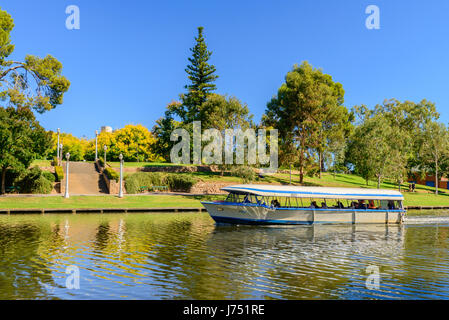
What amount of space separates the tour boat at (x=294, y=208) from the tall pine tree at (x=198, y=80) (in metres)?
51.9

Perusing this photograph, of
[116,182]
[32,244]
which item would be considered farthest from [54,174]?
[32,244]

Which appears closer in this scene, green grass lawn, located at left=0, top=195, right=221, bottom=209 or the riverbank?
the riverbank

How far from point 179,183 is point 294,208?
2610 centimetres

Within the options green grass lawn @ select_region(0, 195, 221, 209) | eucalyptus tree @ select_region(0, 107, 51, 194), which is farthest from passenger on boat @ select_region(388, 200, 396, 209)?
eucalyptus tree @ select_region(0, 107, 51, 194)

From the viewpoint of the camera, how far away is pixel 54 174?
1999 inches

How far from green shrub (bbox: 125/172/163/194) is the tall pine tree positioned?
2916cm

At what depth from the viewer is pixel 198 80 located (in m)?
84.1

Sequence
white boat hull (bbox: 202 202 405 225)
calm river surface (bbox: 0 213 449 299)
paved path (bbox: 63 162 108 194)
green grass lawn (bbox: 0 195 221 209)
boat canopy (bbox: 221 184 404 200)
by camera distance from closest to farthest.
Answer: calm river surface (bbox: 0 213 449 299) → white boat hull (bbox: 202 202 405 225) → boat canopy (bbox: 221 184 404 200) → green grass lawn (bbox: 0 195 221 209) → paved path (bbox: 63 162 108 194)

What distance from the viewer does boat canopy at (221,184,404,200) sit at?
2994 centimetres

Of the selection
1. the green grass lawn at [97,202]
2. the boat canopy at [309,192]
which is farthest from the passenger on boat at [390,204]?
the green grass lawn at [97,202]

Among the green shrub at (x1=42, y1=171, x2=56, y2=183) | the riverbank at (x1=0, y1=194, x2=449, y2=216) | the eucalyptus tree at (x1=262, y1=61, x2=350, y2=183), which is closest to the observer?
the riverbank at (x1=0, y1=194, x2=449, y2=216)
